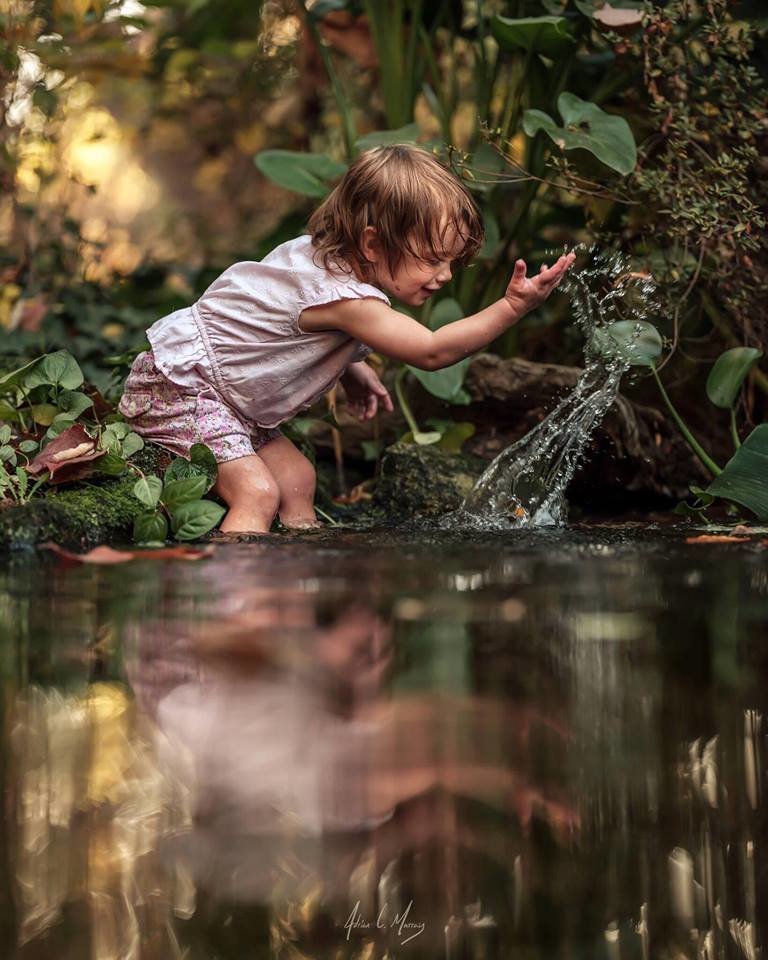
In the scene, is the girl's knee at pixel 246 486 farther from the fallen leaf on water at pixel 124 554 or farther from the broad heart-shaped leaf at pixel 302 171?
the broad heart-shaped leaf at pixel 302 171

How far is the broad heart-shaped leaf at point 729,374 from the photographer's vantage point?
2547 millimetres

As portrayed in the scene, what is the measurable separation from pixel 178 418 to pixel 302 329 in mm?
347

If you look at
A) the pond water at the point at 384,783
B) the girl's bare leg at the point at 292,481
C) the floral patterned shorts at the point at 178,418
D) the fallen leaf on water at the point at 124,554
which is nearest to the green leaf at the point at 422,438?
the girl's bare leg at the point at 292,481

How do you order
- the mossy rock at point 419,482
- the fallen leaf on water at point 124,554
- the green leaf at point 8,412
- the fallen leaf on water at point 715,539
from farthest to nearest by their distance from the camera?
the mossy rock at point 419,482
the green leaf at point 8,412
the fallen leaf on water at point 715,539
the fallen leaf on water at point 124,554

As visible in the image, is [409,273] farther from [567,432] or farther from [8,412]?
[8,412]

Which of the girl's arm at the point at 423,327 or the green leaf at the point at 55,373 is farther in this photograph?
the green leaf at the point at 55,373

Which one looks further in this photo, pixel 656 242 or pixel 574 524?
pixel 656 242

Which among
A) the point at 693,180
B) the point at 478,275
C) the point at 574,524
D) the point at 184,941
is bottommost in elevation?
the point at 574,524

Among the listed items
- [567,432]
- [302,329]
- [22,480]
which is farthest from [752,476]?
[22,480]

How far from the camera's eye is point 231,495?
2.37 m

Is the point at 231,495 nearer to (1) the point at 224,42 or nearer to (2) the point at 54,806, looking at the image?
(2) the point at 54,806

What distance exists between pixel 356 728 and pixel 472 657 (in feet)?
0.63

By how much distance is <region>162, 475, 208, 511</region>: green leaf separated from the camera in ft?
7.01

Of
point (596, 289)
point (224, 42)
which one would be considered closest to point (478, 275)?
point (596, 289)
